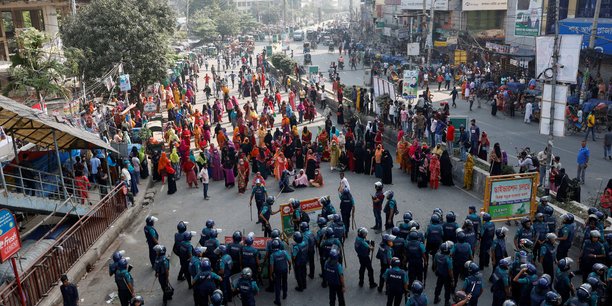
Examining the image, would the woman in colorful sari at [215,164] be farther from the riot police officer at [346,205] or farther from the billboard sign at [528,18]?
the billboard sign at [528,18]

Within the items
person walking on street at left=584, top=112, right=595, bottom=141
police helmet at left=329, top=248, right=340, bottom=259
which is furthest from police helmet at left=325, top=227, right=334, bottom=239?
person walking on street at left=584, top=112, right=595, bottom=141

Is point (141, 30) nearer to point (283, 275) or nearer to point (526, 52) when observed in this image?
point (283, 275)

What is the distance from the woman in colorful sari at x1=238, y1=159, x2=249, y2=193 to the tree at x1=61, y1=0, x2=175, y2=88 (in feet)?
36.6

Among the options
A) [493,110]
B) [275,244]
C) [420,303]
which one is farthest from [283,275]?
[493,110]

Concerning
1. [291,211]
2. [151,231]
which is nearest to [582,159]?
[291,211]

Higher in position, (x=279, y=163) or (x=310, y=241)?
(x=310, y=241)

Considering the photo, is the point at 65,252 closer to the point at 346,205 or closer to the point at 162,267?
the point at 162,267

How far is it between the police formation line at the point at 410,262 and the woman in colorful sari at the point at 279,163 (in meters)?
6.31

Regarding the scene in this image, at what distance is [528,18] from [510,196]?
26.5 meters

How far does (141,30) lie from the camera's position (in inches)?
1019

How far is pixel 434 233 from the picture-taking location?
11.0 meters

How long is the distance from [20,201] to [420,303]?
9.01 metres

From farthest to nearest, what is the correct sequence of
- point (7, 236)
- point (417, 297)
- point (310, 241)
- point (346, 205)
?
point (346, 205) → point (310, 241) → point (7, 236) → point (417, 297)

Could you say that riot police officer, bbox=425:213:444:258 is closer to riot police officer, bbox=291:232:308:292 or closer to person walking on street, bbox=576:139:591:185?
riot police officer, bbox=291:232:308:292
